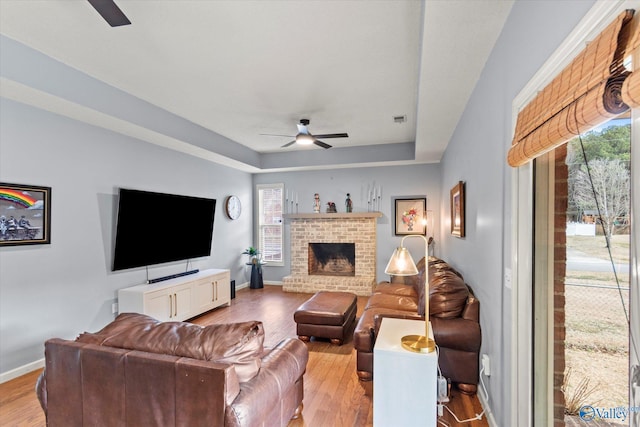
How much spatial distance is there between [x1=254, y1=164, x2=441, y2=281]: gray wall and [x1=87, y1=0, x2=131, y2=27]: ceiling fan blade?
16.7 feet

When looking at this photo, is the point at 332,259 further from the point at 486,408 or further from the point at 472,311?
the point at 486,408


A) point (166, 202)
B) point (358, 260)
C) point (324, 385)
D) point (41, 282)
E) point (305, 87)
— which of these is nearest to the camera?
point (324, 385)

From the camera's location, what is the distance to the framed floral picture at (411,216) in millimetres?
6098

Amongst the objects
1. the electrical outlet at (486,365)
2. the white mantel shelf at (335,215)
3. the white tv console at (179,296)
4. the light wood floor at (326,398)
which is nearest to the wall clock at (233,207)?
the white mantel shelf at (335,215)

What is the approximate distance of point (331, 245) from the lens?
669 centimetres

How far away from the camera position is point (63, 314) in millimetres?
3258

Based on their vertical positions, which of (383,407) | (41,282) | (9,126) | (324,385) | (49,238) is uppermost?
(9,126)

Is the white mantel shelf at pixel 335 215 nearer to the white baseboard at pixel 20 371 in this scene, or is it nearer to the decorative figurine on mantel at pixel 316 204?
the decorative figurine on mantel at pixel 316 204

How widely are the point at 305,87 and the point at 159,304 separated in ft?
10.6

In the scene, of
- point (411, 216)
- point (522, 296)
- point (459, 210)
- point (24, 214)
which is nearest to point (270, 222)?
point (411, 216)

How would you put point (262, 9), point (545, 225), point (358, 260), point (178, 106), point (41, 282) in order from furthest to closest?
point (358, 260) → point (178, 106) → point (41, 282) → point (262, 9) → point (545, 225)

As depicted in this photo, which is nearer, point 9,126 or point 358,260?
point 9,126

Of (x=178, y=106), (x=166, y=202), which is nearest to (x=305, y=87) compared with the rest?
(x=178, y=106)

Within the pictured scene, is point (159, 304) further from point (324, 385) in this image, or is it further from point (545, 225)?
point (545, 225)
